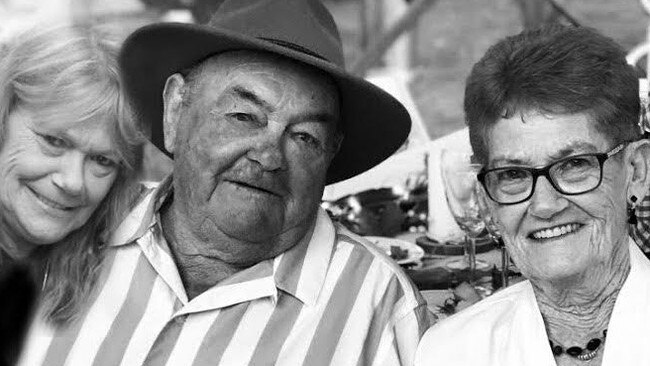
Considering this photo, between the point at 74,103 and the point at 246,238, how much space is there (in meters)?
0.48

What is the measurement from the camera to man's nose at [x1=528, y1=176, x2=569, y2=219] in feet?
6.18

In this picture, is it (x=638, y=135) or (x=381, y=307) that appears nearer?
(x=638, y=135)

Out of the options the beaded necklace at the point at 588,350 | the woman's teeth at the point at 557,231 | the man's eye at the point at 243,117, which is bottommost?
the beaded necklace at the point at 588,350

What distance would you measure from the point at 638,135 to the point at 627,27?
5.63 meters

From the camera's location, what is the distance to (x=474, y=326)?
6.77 ft

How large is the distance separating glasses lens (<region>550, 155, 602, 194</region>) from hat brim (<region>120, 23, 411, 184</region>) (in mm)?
555

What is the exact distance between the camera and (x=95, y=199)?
7.13 ft

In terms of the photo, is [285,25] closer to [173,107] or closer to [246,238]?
[173,107]

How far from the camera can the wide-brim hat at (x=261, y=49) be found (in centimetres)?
219

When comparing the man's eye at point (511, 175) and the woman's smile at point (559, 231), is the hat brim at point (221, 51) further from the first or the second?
the woman's smile at point (559, 231)

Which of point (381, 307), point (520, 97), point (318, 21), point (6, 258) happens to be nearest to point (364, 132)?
point (318, 21)

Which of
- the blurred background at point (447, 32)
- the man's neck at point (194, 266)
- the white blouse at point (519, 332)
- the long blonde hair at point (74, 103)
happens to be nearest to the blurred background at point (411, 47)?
the blurred background at point (447, 32)

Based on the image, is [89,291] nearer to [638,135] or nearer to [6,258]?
[6,258]

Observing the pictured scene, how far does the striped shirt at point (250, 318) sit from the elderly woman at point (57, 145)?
0.08 meters
